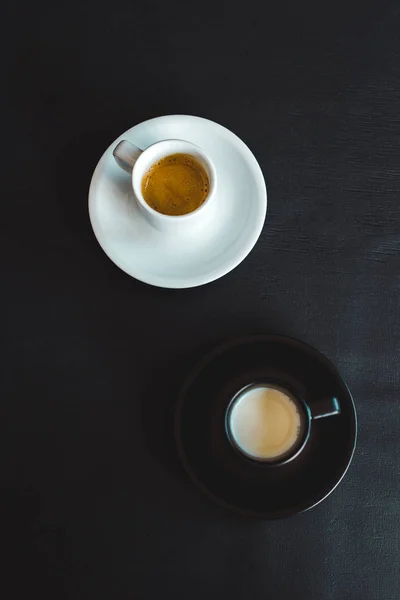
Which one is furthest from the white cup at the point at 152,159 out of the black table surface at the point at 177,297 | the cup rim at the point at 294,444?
the cup rim at the point at 294,444

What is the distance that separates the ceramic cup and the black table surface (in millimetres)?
89

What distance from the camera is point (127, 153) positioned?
2.80ft

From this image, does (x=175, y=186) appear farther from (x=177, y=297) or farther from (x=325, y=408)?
(x=325, y=408)

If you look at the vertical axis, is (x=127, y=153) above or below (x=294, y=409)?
above

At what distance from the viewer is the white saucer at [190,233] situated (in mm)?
889

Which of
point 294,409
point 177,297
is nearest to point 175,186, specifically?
point 177,297

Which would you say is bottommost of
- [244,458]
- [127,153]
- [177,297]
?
[244,458]

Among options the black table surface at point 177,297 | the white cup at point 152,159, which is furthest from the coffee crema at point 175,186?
the black table surface at point 177,297

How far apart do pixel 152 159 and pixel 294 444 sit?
45 centimetres

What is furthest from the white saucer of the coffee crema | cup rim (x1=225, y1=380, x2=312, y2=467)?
cup rim (x1=225, y1=380, x2=312, y2=467)

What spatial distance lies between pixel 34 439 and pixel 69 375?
0.35 ft

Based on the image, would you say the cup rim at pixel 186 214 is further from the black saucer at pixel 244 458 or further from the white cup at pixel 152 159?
the black saucer at pixel 244 458

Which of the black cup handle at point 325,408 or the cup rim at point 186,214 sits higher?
the cup rim at point 186,214

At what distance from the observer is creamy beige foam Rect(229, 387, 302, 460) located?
87 centimetres
